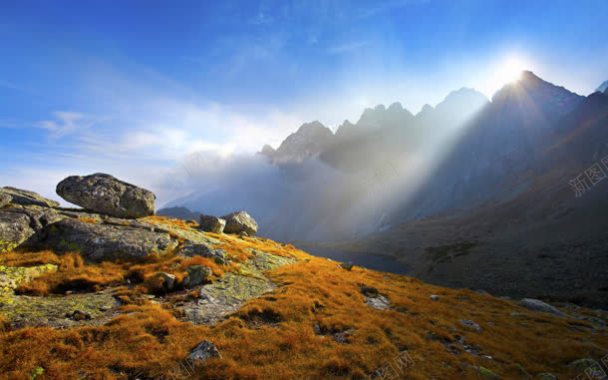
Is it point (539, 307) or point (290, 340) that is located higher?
point (290, 340)

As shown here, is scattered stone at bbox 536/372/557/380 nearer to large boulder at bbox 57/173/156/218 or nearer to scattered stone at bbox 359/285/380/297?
scattered stone at bbox 359/285/380/297

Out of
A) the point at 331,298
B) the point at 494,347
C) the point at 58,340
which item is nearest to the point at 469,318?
the point at 494,347

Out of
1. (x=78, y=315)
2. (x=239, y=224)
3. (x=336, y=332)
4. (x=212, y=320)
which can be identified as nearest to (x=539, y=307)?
(x=336, y=332)

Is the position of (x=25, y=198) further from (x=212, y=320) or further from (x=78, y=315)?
(x=212, y=320)

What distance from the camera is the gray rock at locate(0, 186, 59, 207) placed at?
84.0ft

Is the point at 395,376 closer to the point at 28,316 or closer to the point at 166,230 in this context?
the point at 28,316

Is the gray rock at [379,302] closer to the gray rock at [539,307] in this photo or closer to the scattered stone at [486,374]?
the scattered stone at [486,374]

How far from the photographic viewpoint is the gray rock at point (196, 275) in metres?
19.8

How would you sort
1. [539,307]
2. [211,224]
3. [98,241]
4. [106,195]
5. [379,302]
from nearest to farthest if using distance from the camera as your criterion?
[98,241] < [379,302] < [106,195] < [539,307] < [211,224]

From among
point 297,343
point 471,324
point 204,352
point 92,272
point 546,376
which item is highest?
point 92,272

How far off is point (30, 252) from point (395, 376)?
23675 mm

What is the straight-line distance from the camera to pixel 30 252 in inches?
790

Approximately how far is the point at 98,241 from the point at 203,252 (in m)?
7.65

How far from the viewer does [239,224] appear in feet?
157
